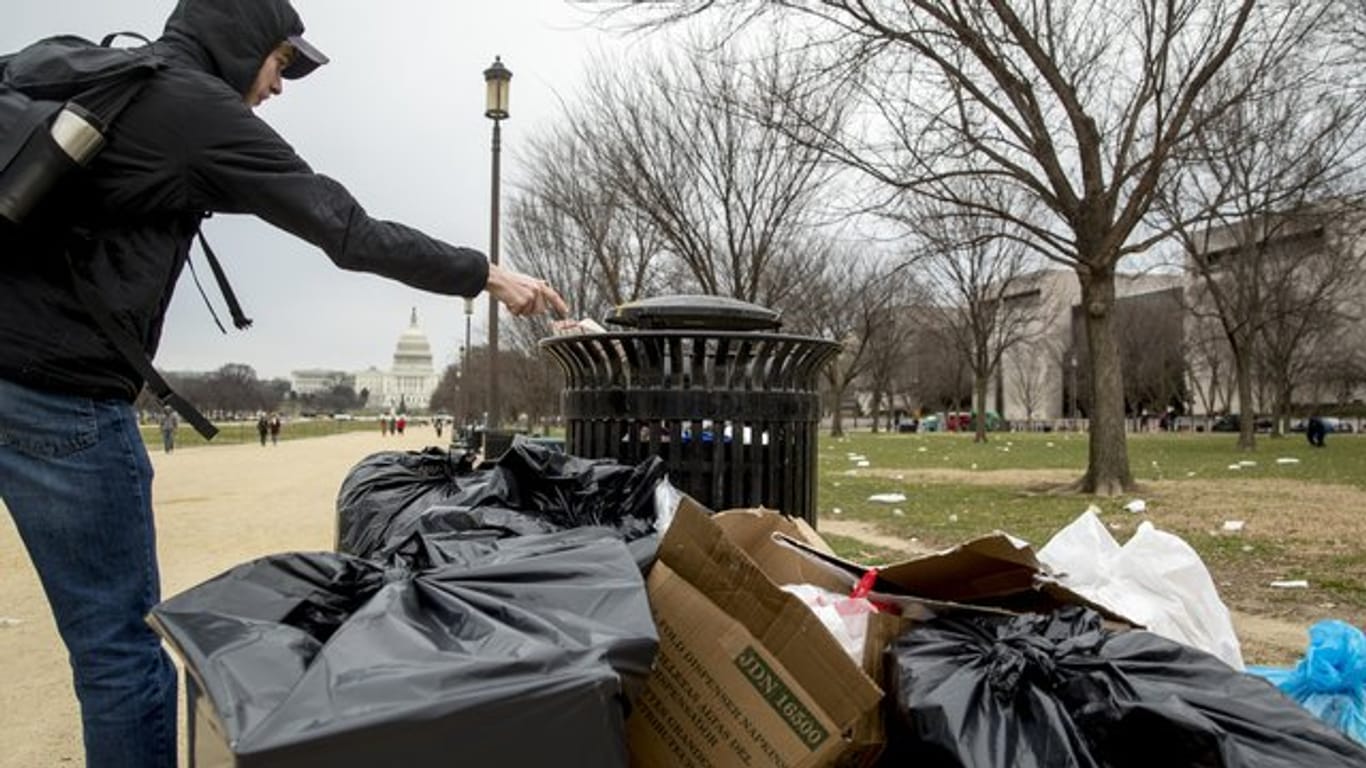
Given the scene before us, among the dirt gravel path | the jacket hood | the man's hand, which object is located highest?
the jacket hood

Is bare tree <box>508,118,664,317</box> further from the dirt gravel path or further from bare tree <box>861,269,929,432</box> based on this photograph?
bare tree <box>861,269,929,432</box>

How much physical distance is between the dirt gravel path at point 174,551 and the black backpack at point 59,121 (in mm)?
2114

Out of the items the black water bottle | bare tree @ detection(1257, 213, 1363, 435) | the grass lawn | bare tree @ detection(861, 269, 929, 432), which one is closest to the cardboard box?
the black water bottle

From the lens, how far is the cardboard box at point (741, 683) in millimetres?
1655

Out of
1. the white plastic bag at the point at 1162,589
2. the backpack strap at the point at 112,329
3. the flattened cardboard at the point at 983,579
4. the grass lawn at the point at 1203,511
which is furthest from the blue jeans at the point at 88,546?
the grass lawn at the point at 1203,511

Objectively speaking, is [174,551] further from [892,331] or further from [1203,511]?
[892,331]

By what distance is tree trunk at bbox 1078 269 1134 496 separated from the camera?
1188cm

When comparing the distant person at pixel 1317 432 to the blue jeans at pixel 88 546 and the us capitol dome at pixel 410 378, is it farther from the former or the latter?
the us capitol dome at pixel 410 378

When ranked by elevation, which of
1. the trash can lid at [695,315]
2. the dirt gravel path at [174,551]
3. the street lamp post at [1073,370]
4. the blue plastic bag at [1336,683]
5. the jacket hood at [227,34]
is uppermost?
the street lamp post at [1073,370]

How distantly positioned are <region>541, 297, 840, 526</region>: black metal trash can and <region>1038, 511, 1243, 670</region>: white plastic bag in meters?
1.12

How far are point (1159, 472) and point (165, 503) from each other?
15017mm

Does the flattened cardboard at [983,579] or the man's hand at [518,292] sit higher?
the man's hand at [518,292]

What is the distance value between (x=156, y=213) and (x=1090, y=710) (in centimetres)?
198

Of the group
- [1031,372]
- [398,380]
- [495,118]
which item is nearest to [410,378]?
[398,380]
